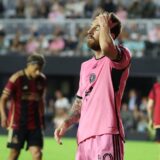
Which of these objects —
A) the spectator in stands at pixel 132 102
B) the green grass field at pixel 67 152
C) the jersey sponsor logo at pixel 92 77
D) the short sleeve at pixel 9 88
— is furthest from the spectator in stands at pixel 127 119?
the jersey sponsor logo at pixel 92 77

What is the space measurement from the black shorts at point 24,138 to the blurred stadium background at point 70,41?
1107 centimetres

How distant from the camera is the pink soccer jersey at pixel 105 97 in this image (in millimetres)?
5965

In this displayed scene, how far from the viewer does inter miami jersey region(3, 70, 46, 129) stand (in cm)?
1027

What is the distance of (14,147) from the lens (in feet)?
33.6

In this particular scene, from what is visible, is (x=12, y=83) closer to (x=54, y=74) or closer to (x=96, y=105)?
(x=96, y=105)

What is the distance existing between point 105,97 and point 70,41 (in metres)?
17.2

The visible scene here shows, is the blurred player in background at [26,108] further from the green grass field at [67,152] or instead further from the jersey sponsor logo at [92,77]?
the jersey sponsor logo at [92,77]

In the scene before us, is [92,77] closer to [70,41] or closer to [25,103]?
[25,103]

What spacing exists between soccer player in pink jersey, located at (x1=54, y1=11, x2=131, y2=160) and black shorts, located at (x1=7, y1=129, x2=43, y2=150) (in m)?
4.14

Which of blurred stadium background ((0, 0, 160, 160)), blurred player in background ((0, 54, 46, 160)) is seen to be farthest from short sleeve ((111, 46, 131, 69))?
blurred stadium background ((0, 0, 160, 160))

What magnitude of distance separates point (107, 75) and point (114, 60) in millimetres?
178

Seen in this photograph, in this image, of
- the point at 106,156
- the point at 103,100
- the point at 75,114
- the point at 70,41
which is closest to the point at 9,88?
the point at 75,114

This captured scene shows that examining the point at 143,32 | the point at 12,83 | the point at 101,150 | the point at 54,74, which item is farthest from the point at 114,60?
the point at 54,74

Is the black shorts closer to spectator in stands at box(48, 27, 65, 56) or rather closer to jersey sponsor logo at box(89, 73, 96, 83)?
jersey sponsor logo at box(89, 73, 96, 83)
